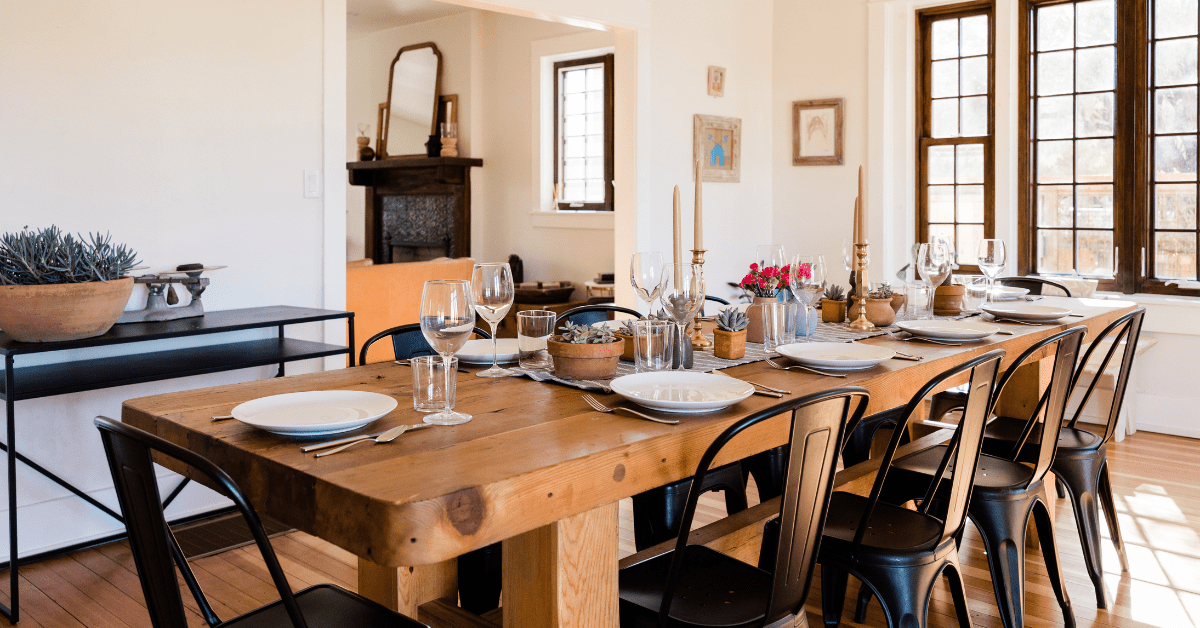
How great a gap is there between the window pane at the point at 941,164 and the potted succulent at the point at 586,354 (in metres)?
4.27

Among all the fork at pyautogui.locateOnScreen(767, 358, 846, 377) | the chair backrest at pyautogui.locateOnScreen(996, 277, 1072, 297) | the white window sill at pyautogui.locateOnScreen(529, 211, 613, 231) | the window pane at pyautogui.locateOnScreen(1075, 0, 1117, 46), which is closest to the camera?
the fork at pyautogui.locateOnScreen(767, 358, 846, 377)

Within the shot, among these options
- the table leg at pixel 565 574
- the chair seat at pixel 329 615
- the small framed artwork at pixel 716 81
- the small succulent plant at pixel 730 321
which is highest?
the small framed artwork at pixel 716 81

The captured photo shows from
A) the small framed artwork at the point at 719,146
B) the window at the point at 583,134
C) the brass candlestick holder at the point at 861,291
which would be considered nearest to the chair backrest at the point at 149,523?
the brass candlestick holder at the point at 861,291

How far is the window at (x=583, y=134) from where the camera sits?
7.01m

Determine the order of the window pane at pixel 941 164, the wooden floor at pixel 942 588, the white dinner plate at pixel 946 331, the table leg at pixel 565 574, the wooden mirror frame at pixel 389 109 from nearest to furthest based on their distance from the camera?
the table leg at pixel 565 574 < the white dinner plate at pixel 946 331 < the wooden floor at pixel 942 588 < the window pane at pixel 941 164 < the wooden mirror frame at pixel 389 109

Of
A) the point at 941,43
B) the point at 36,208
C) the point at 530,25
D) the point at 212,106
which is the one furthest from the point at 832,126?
the point at 36,208

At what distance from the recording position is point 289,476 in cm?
137

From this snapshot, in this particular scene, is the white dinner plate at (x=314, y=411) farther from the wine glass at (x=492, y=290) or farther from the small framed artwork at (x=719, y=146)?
the small framed artwork at (x=719, y=146)

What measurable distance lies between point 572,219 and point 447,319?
18.3 feet

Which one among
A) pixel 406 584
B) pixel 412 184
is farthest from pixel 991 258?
pixel 412 184

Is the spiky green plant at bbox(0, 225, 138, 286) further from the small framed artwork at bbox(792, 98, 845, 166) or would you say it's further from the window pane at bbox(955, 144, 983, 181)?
the window pane at bbox(955, 144, 983, 181)

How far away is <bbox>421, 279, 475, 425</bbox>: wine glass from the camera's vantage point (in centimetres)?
164

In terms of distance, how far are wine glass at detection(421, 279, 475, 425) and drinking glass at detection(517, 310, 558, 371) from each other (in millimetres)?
514

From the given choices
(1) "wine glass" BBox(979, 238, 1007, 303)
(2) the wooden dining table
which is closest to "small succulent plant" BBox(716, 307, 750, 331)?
(2) the wooden dining table
